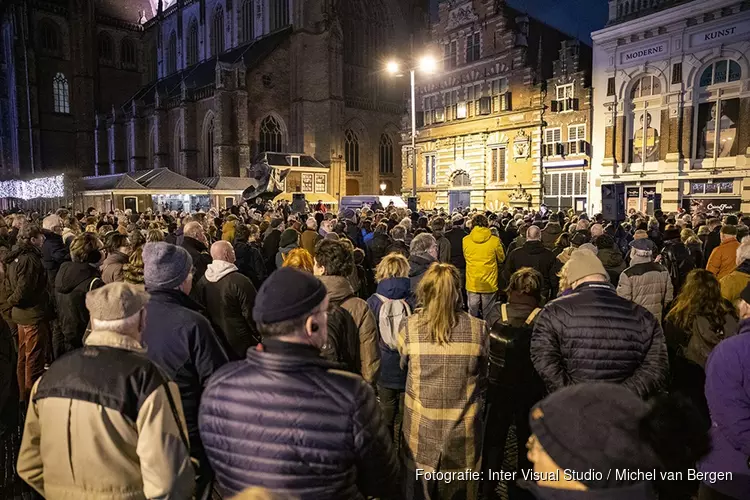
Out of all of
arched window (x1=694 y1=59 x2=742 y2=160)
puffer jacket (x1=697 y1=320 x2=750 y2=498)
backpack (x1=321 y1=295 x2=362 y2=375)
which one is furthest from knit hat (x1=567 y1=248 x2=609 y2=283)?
arched window (x1=694 y1=59 x2=742 y2=160)

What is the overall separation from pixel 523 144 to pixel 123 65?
42578mm

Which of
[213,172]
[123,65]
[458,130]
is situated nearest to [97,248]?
[458,130]

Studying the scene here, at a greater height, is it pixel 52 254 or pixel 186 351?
pixel 52 254

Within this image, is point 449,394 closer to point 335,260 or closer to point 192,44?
point 335,260

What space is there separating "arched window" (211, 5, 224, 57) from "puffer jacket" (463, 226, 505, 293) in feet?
137

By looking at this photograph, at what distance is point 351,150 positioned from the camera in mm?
39969

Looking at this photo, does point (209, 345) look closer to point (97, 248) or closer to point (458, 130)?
point (97, 248)

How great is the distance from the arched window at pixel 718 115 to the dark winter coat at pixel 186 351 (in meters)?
23.5

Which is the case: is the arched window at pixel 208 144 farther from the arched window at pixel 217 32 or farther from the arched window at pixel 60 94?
the arched window at pixel 60 94

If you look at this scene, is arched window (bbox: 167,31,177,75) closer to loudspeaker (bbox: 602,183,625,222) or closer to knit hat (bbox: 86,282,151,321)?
loudspeaker (bbox: 602,183,625,222)

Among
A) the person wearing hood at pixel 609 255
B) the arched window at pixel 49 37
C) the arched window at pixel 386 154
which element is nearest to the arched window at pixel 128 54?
the arched window at pixel 49 37

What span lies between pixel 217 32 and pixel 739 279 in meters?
47.1

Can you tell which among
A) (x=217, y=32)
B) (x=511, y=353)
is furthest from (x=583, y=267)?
(x=217, y=32)

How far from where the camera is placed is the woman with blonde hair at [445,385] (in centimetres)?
325
